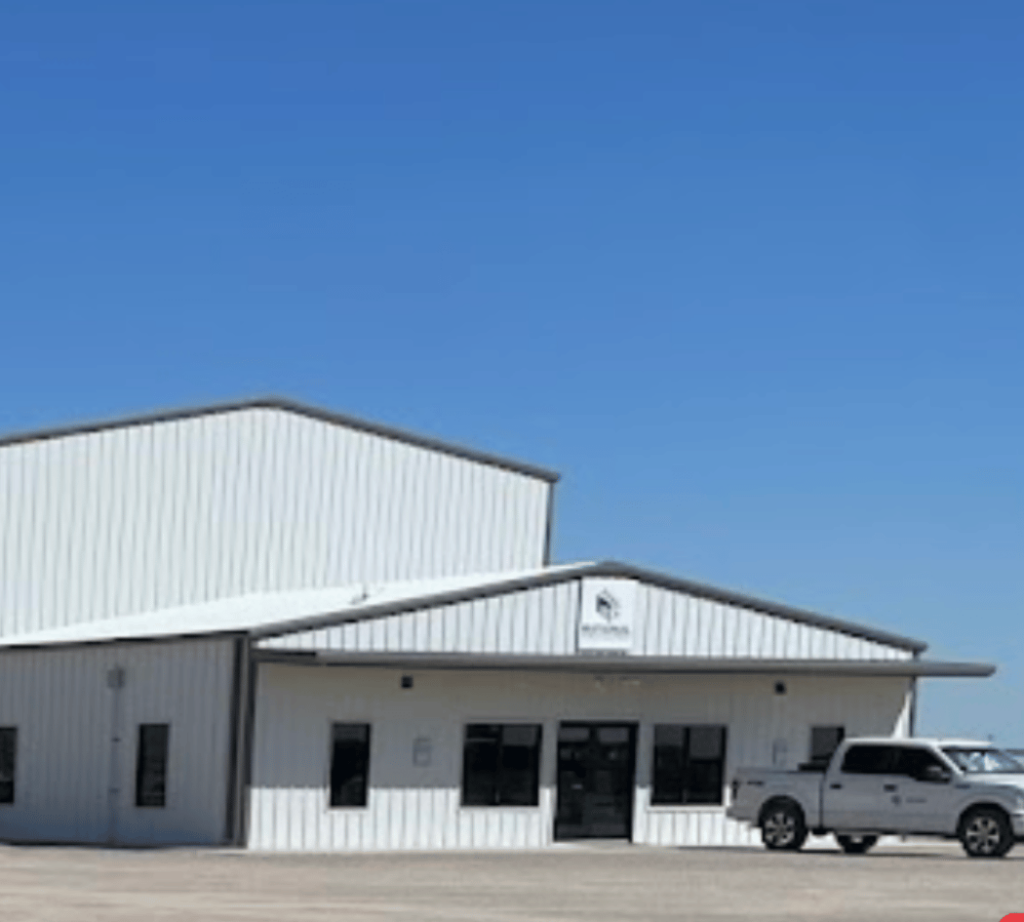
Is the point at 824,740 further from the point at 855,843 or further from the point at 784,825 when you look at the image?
the point at 784,825

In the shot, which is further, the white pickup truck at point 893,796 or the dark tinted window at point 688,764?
the dark tinted window at point 688,764

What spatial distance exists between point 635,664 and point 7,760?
13270 millimetres

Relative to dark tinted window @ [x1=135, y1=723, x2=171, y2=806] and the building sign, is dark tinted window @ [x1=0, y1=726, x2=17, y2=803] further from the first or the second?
the building sign

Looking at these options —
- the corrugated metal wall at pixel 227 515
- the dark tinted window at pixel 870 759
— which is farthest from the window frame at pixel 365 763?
the corrugated metal wall at pixel 227 515

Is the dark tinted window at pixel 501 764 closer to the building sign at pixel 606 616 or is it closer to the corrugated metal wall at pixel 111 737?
the building sign at pixel 606 616

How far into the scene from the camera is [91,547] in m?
48.6

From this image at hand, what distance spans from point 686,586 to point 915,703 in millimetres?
5616

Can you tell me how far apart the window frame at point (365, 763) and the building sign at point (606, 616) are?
382 cm

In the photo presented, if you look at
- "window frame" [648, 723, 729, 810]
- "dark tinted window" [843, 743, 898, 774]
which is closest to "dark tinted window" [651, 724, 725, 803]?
"window frame" [648, 723, 729, 810]

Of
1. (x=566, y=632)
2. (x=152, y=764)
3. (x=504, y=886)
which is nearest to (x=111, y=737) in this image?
(x=152, y=764)

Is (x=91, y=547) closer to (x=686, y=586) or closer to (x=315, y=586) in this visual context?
(x=315, y=586)

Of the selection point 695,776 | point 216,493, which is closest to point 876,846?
point 695,776

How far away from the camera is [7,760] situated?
4559 cm

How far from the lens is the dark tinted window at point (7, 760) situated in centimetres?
4525
